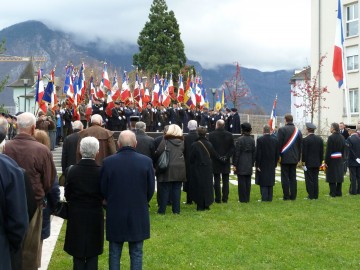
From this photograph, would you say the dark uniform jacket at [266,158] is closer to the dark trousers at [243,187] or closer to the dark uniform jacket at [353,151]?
Answer: the dark trousers at [243,187]

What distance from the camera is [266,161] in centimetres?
1443

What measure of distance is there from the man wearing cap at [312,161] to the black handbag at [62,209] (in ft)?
30.0

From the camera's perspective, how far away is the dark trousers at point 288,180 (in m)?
14.6

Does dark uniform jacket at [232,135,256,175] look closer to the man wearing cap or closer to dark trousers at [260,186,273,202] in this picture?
dark trousers at [260,186,273,202]

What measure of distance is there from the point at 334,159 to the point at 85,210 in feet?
33.5

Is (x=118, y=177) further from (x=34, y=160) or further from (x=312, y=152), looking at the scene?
(x=312, y=152)

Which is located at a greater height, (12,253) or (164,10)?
(164,10)

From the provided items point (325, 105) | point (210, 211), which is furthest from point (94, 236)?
point (325, 105)

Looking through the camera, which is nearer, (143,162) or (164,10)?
(143,162)

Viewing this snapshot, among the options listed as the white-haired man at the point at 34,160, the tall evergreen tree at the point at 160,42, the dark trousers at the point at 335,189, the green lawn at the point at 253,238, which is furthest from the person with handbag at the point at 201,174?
the tall evergreen tree at the point at 160,42

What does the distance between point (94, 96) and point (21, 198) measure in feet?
74.9

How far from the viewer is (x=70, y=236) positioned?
6.83 m

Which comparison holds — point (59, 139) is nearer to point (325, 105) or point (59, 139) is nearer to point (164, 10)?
point (325, 105)

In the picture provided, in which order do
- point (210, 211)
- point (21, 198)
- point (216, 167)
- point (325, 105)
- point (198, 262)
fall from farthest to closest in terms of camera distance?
point (325, 105), point (216, 167), point (210, 211), point (198, 262), point (21, 198)
